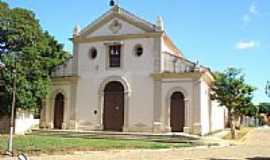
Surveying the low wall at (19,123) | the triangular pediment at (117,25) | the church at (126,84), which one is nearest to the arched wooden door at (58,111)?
the church at (126,84)

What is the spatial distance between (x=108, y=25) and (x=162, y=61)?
503 centimetres

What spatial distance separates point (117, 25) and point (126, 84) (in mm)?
4406

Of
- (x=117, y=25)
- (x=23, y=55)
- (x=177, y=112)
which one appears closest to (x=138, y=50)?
(x=117, y=25)

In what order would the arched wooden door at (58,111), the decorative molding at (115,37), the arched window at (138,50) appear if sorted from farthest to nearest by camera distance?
the arched wooden door at (58,111)
the arched window at (138,50)
the decorative molding at (115,37)

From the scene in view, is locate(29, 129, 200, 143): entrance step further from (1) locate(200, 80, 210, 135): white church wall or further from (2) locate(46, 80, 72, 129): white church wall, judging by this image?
(1) locate(200, 80, 210, 135): white church wall

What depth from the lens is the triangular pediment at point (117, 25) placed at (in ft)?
103

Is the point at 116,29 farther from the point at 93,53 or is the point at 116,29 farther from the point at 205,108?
the point at 205,108

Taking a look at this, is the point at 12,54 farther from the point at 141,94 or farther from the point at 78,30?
the point at 141,94

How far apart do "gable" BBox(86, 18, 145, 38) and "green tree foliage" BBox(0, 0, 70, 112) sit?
4.37 metres

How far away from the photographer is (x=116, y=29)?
106ft

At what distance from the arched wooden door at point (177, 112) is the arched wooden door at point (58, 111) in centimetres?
862

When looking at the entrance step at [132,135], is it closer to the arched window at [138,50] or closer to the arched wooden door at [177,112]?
the arched wooden door at [177,112]

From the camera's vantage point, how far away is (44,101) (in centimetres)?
3306

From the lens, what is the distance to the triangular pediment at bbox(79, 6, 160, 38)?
1239 inches
